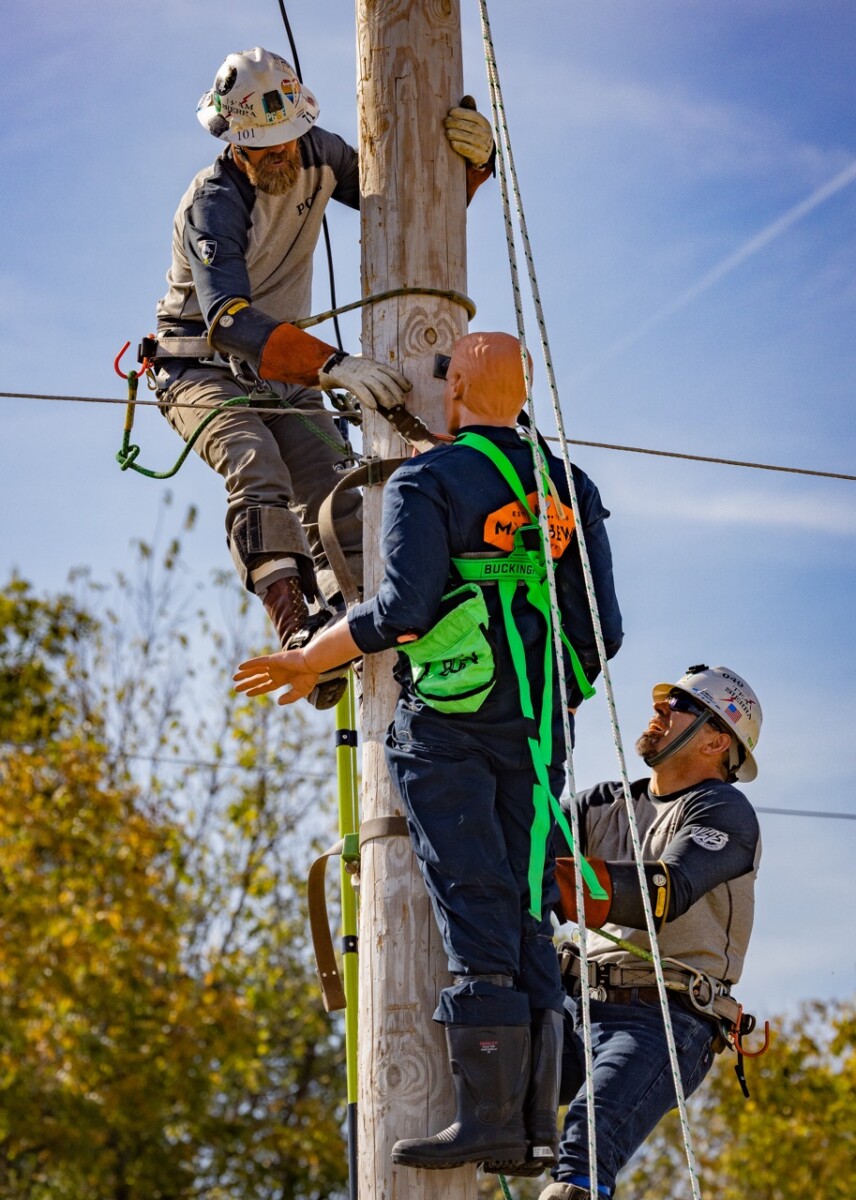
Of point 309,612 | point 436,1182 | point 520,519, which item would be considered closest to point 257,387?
point 309,612

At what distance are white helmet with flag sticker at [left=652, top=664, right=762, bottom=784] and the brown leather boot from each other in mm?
1153

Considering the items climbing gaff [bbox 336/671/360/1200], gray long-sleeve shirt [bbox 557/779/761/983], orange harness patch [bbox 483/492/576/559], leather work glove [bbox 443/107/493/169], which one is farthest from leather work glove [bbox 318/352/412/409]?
gray long-sleeve shirt [bbox 557/779/761/983]

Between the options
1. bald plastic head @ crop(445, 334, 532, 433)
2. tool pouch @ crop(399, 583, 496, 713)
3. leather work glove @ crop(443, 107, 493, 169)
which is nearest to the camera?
tool pouch @ crop(399, 583, 496, 713)

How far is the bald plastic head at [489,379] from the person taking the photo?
11.6 ft

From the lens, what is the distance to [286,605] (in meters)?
4.28

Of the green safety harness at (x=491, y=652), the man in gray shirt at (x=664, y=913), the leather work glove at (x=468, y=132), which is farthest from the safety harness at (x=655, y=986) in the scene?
the leather work glove at (x=468, y=132)

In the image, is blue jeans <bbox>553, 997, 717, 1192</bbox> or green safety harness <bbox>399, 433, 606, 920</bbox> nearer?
green safety harness <bbox>399, 433, 606, 920</bbox>

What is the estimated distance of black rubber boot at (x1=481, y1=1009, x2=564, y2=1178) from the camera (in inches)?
126

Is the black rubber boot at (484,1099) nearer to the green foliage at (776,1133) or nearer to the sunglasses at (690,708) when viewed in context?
the sunglasses at (690,708)

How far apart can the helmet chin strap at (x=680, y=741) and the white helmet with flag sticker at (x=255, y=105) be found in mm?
1942

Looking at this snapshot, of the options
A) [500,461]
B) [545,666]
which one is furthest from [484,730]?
[500,461]

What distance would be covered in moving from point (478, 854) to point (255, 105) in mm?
2183

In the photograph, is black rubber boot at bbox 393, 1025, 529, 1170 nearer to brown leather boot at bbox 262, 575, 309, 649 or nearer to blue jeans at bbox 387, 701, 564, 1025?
A: blue jeans at bbox 387, 701, 564, 1025

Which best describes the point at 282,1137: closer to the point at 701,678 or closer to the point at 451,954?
the point at 701,678
